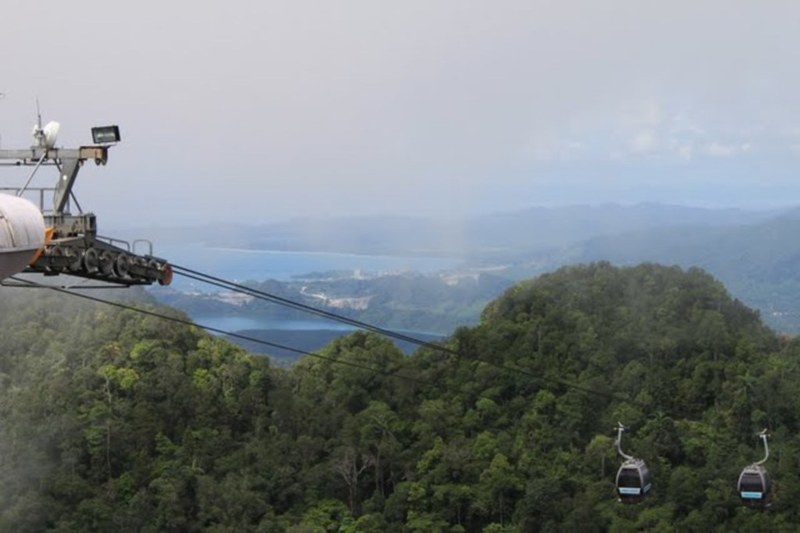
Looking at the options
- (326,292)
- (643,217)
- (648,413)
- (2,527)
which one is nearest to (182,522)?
(2,527)

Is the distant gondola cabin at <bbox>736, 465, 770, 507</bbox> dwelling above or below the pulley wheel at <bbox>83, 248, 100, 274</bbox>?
below

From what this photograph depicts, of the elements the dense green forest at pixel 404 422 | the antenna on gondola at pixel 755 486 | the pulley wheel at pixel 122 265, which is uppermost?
the pulley wheel at pixel 122 265

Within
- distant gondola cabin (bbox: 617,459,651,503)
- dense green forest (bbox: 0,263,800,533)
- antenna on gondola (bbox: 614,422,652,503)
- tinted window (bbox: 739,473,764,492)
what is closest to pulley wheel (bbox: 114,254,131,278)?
antenna on gondola (bbox: 614,422,652,503)

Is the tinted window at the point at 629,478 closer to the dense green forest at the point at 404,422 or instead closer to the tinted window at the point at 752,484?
the tinted window at the point at 752,484

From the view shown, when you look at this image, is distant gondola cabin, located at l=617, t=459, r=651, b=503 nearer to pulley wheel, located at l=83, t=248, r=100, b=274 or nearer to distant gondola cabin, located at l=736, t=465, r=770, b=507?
distant gondola cabin, located at l=736, t=465, r=770, b=507

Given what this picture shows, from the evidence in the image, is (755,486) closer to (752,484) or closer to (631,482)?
(752,484)

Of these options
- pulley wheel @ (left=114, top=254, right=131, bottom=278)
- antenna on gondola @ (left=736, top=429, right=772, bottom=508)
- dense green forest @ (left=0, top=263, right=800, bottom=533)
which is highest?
pulley wheel @ (left=114, top=254, right=131, bottom=278)

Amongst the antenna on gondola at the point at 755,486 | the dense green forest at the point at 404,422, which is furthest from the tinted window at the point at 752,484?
the dense green forest at the point at 404,422

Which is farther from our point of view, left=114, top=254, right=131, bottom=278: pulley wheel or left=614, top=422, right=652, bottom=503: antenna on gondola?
left=614, top=422, right=652, bottom=503: antenna on gondola
